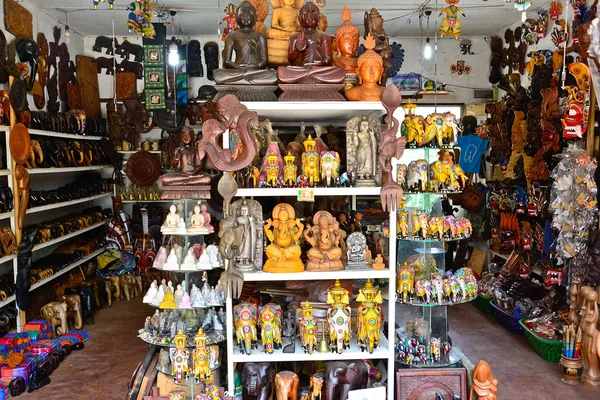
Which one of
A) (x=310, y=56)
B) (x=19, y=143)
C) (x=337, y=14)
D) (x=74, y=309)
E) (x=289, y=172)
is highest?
(x=337, y=14)

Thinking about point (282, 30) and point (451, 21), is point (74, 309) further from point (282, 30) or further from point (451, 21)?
point (451, 21)

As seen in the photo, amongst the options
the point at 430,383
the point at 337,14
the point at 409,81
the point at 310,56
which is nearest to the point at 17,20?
the point at 337,14

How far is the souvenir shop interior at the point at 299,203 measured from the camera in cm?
349

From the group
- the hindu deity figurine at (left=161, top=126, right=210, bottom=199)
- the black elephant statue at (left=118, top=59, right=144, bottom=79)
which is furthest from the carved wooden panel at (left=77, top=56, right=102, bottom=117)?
the hindu deity figurine at (left=161, top=126, right=210, bottom=199)

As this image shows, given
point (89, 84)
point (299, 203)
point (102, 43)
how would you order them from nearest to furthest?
1. point (299, 203)
2. point (89, 84)
3. point (102, 43)

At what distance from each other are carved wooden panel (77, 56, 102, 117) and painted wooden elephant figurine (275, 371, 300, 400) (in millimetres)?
5308

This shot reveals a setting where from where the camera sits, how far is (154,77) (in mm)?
7195

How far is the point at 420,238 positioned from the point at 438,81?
4.77 meters

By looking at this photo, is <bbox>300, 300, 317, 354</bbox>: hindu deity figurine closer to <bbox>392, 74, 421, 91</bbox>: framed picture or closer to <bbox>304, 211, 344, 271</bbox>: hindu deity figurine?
<bbox>304, 211, 344, 271</bbox>: hindu deity figurine

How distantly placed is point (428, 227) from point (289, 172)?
109cm

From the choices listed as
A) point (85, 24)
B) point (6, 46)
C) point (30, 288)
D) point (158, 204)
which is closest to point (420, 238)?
point (30, 288)

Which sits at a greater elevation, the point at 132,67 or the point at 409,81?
the point at 132,67

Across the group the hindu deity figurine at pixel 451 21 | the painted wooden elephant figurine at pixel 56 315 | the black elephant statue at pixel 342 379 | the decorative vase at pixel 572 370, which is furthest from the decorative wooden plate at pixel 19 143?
the decorative vase at pixel 572 370

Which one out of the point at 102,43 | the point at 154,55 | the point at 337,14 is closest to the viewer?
the point at 337,14
